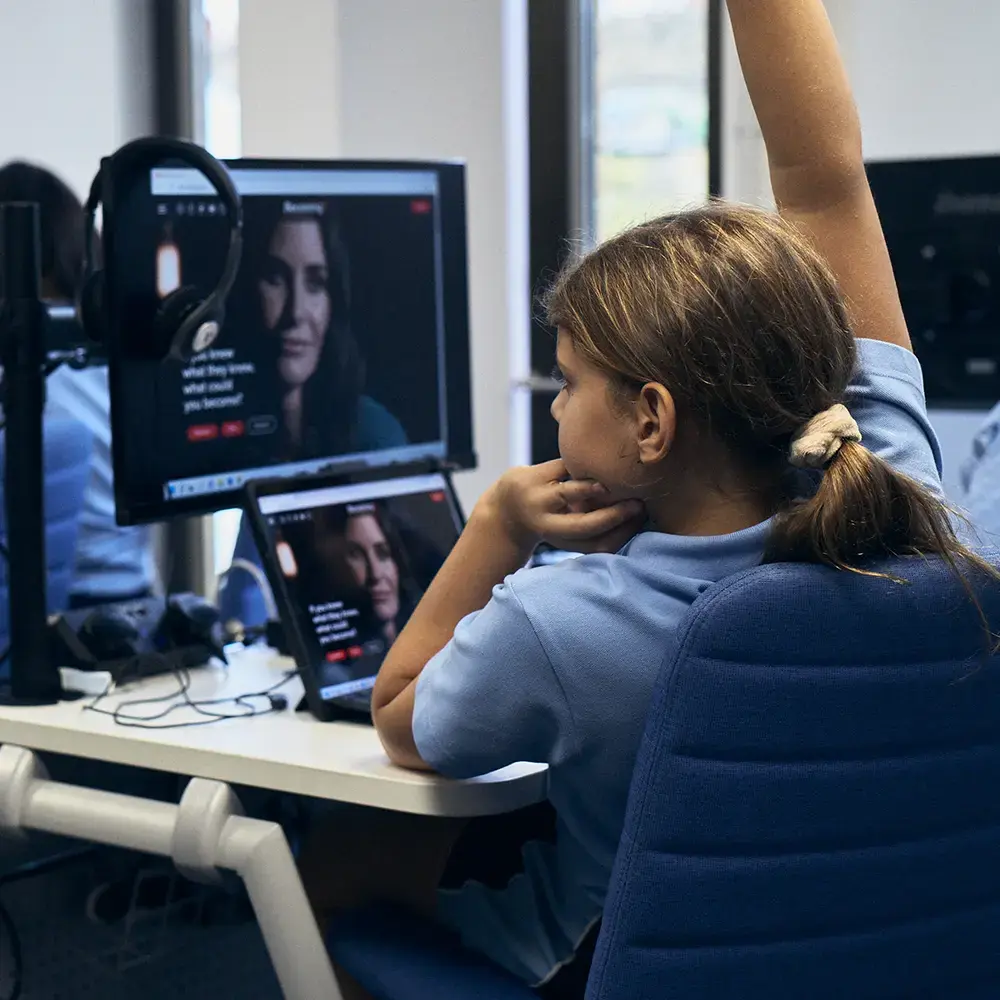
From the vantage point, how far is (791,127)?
1186 millimetres

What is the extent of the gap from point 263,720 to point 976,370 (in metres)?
1.73

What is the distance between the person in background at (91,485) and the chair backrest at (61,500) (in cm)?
22

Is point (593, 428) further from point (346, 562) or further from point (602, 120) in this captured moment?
point (602, 120)

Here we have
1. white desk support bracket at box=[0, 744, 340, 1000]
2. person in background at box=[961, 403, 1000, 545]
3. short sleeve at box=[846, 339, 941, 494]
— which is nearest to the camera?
short sleeve at box=[846, 339, 941, 494]

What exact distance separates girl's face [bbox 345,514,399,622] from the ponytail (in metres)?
0.62

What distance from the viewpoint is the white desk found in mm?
1193

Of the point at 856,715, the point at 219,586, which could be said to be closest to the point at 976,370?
the point at 219,586

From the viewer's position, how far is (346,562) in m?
1.50

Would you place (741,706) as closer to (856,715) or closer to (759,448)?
(856,715)

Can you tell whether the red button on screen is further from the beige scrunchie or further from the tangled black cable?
the beige scrunchie

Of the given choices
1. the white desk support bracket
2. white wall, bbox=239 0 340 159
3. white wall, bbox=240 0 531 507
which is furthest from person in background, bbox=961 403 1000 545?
white wall, bbox=239 0 340 159

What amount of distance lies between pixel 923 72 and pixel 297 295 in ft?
6.08

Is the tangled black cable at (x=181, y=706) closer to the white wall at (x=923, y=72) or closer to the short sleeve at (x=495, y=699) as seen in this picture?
the short sleeve at (x=495, y=699)

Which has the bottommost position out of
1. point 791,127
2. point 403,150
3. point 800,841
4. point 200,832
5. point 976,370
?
point 200,832
